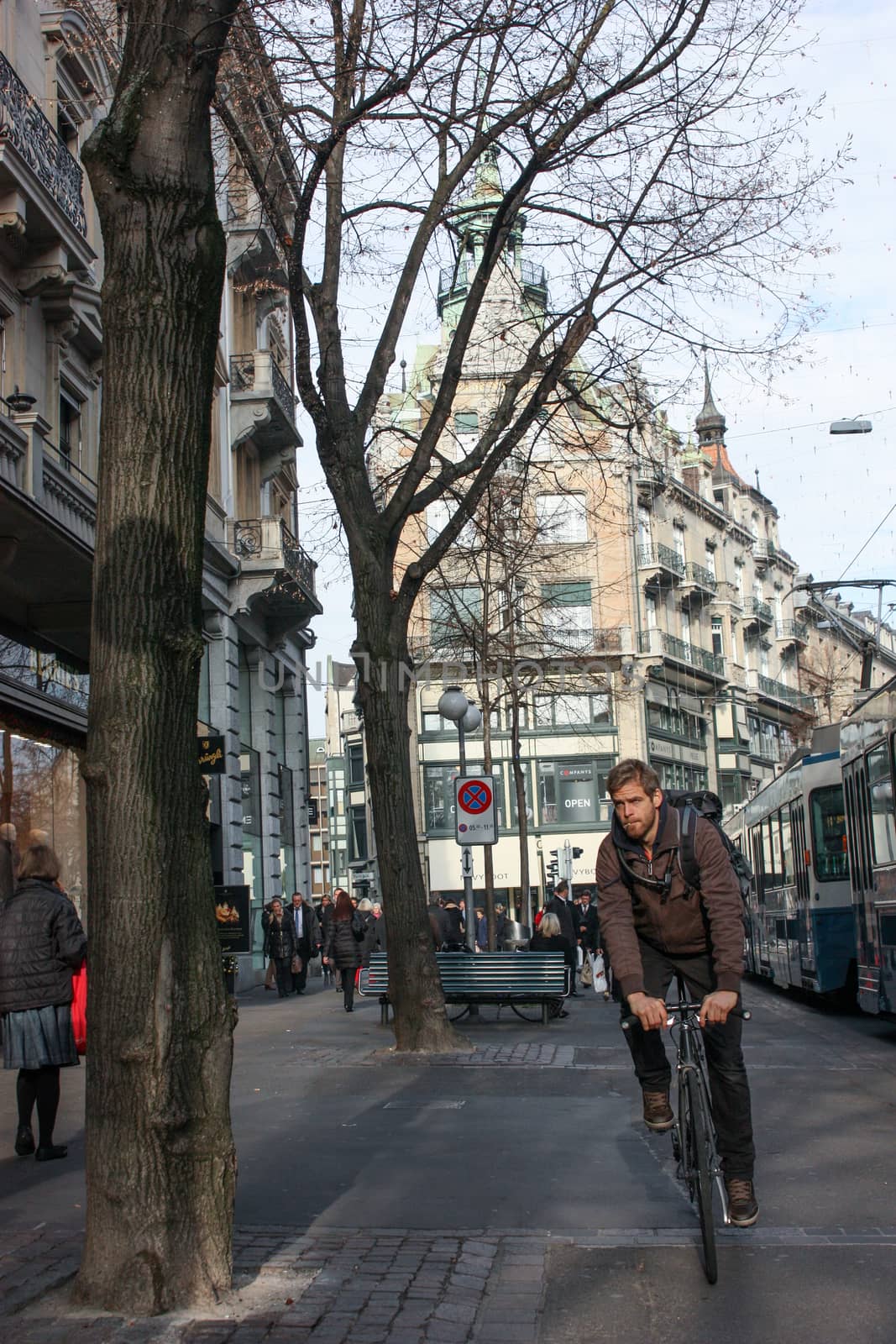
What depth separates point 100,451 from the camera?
597 cm

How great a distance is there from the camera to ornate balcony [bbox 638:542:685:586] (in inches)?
2384

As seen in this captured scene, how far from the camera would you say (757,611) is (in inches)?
2921

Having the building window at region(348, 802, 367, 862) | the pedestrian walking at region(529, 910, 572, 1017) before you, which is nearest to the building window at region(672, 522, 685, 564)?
the building window at region(348, 802, 367, 862)

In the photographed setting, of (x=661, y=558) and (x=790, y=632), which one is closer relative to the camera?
(x=661, y=558)

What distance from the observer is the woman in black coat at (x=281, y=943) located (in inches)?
1029

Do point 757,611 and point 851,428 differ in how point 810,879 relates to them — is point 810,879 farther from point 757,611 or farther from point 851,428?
point 757,611

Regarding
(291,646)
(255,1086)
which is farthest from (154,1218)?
(291,646)

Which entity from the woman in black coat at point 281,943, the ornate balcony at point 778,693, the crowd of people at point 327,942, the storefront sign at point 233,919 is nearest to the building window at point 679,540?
the ornate balcony at point 778,693

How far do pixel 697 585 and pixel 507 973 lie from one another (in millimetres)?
49294

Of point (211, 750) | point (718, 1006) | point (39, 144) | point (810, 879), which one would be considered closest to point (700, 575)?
point (211, 750)

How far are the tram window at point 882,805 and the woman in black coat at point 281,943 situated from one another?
42.8 ft

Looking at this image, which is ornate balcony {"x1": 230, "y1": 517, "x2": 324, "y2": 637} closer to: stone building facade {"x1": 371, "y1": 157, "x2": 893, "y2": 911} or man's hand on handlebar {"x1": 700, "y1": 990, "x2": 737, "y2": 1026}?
stone building facade {"x1": 371, "y1": 157, "x2": 893, "y2": 911}

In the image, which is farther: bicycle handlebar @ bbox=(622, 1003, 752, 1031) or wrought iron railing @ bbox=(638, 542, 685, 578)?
wrought iron railing @ bbox=(638, 542, 685, 578)

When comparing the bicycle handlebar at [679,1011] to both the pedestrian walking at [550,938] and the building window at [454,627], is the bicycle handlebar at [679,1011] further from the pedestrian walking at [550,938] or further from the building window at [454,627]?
the building window at [454,627]
